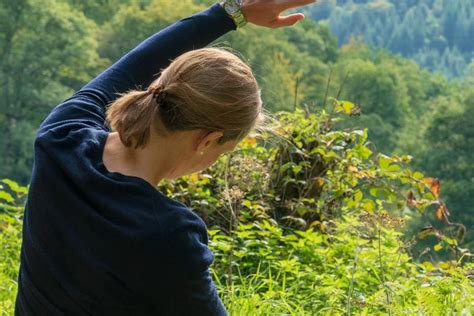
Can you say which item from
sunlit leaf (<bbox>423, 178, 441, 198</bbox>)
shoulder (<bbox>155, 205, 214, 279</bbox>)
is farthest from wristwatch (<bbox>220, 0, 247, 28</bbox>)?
sunlit leaf (<bbox>423, 178, 441, 198</bbox>)

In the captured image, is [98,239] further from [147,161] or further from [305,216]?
[305,216]

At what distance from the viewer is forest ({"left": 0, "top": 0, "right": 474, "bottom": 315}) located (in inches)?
135

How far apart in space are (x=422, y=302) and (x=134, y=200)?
1657 millimetres

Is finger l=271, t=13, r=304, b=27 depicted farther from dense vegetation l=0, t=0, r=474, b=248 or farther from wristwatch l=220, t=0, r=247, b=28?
dense vegetation l=0, t=0, r=474, b=248

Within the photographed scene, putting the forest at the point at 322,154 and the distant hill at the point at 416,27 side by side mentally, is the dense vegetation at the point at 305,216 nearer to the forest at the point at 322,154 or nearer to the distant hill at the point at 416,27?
the forest at the point at 322,154

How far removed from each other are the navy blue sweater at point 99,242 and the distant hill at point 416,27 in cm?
9897

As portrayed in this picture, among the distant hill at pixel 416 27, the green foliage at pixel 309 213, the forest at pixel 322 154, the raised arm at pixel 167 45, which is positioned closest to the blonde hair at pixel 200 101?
the raised arm at pixel 167 45

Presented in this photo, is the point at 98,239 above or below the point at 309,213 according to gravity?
above

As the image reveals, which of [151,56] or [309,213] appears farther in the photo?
[309,213]

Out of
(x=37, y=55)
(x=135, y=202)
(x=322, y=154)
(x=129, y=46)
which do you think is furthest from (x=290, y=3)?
(x=129, y=46)

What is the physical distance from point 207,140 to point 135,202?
16 cm

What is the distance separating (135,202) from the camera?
5.03 feet

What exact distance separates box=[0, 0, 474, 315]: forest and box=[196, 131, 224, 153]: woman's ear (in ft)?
1.56

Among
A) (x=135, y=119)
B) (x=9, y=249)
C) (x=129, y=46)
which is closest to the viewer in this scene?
(x=135, y=119)
